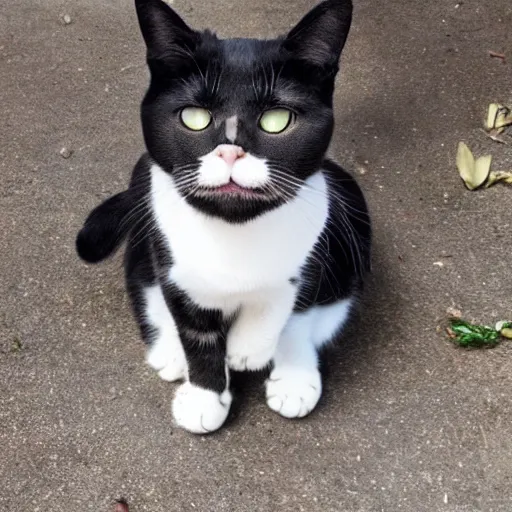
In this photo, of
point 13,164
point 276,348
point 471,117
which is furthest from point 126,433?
point 471,117

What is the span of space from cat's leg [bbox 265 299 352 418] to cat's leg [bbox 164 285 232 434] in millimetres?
125

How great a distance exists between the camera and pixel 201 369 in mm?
1607

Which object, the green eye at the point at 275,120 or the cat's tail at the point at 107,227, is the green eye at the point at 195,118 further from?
the cat's tail at the point at 107,227

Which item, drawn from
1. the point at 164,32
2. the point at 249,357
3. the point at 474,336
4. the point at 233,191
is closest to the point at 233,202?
the point at 233,191

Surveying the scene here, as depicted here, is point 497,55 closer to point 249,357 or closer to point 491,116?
point 491,116

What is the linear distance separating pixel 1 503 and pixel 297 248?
0.82 meters

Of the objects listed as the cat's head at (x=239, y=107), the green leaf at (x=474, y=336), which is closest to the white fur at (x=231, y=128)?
the cat's head at (x=239, y=107)

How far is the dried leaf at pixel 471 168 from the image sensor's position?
2227mm

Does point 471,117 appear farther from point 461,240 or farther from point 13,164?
point 13,164

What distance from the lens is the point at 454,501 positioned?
1528mm

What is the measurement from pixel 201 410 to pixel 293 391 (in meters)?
0.22

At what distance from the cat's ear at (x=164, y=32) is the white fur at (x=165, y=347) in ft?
2.06

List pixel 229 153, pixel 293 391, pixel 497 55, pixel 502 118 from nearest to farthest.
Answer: pixel 229 153 → pixel 293 391 → pixel 502 118 → pixel 497 55

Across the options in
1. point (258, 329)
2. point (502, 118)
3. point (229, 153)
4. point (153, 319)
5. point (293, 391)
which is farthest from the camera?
point (502, 118)
